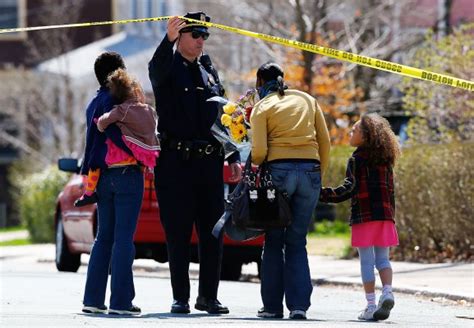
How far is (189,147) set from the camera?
34.7 feet

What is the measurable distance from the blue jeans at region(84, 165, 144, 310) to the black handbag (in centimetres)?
76

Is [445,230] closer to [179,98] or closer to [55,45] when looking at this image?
[179,98]

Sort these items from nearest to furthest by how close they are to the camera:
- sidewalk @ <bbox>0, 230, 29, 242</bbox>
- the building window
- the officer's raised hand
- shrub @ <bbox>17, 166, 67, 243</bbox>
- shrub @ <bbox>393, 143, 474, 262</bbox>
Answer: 1. the officer's raised hand
2. shrub @ <bbox>393, 143, 474, 262</bbox>
3. shrub @ <bbox>17, 166, 67, 243</bbox>
4. sidewalk @ <bbox>0, 230, 29, 242</bbox>
5. the building window

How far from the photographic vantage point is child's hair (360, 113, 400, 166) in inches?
Result: 421

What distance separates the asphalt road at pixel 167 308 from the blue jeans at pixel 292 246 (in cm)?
21

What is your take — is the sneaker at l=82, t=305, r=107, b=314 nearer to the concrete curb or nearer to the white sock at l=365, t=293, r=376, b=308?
the white sock at l=365, t=293, r=376, b=308

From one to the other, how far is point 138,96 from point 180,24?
29.9 inches

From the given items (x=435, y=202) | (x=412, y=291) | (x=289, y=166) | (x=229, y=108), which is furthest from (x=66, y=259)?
(x=289, y=166)

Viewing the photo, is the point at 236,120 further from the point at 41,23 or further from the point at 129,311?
the point at 41,23

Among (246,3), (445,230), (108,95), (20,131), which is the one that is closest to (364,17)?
(246,3)

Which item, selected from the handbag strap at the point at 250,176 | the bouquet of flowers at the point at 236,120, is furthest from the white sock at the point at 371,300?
the bouquet of flowers at the point at 236,120

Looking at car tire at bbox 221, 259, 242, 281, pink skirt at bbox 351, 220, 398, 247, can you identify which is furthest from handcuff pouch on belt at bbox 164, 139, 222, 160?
car tire at bbox 221, 259, 242, 281

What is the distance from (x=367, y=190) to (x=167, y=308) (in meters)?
1.77

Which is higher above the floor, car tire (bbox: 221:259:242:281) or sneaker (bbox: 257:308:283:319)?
sneaker (bbox: 257:308:283:319)
